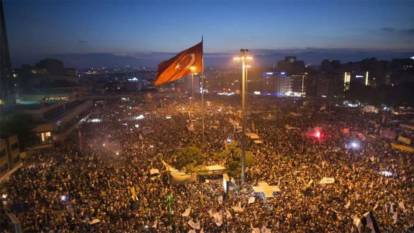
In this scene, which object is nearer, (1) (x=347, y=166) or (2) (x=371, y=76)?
(1) (x=347, y=166)

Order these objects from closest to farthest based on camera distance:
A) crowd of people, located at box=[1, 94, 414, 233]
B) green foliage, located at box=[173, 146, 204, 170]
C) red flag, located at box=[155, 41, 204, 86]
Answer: crowd of people, located at box=[1, 94, 414, 233]
red flag, located at box=[155, 41, 204, 86]
green foliage, located at box=[173, 146, 204, 170]

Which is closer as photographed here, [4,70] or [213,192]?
[213,192]

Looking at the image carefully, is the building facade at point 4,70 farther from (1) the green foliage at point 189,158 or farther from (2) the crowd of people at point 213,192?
(1) the green foliage at point 189,158

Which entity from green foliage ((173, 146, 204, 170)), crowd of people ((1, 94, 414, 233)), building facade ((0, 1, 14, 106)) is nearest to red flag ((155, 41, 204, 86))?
green foliage ((173, 146, 204, 170))

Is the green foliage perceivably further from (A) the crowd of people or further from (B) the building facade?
(B) the building facade

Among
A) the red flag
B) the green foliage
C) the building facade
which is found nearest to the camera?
the red flag

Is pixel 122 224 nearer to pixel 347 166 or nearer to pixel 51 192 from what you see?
pixel 51 192

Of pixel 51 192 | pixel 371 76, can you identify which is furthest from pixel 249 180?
pixel 371 76

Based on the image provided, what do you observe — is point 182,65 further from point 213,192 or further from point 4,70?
point 4,70

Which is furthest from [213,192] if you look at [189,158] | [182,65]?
[182,65]
